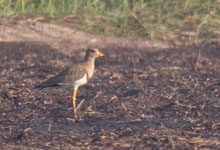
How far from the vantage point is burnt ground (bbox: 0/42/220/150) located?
6.71m

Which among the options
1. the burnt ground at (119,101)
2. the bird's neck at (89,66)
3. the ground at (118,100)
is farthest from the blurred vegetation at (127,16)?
the bird's neck at (89,66)

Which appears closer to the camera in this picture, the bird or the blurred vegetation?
the bird

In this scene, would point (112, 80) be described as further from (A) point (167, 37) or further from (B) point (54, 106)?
(A) point (167, 37)

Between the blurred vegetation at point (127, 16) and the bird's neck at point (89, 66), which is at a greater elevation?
the blurred vegetation at point (127, 16)

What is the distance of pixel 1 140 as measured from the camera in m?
6.64

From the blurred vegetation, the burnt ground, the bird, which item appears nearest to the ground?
the burnt ground

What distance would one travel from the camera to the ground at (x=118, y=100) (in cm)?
672

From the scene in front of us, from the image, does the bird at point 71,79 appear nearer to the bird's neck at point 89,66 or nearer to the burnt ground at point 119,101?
the bird's neck at point 89,66

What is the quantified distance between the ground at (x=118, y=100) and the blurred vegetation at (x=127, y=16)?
0.76 metres

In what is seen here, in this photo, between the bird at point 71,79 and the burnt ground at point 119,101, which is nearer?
the burnt ground at point 119,101

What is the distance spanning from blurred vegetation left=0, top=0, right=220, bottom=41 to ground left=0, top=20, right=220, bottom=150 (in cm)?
76

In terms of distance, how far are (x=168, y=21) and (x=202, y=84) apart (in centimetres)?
374

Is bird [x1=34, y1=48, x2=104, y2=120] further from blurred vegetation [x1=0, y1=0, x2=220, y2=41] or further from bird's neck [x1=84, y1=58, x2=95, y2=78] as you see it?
blurred vegetation [x1=0, y1=0, x2=220, y2=41]

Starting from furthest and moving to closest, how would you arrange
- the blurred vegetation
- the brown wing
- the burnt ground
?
the blurred vegetation, the brown wing, the burnt ground
